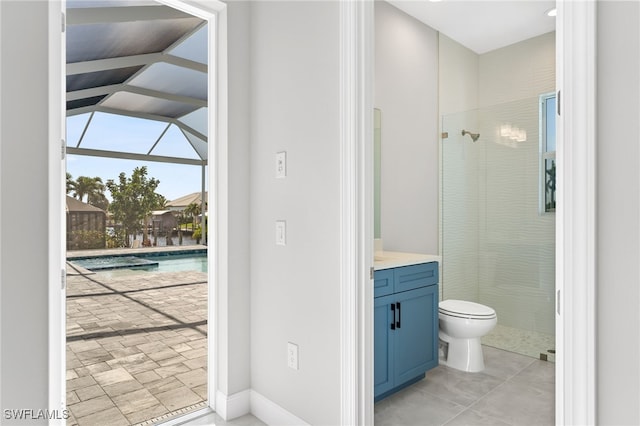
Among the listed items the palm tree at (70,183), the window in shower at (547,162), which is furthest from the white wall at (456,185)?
the palm tree at (70,183)

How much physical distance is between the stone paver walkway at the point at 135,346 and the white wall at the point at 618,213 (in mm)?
2087

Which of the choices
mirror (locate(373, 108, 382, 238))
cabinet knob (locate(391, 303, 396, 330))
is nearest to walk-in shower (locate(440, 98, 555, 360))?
mirror (locate(373, 108, 382, 238))

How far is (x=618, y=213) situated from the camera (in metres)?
0.99

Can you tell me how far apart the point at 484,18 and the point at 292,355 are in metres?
3.26

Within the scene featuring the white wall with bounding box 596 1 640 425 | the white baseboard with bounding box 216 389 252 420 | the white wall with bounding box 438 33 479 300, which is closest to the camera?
the white wall with bounding box 596 1 640 425

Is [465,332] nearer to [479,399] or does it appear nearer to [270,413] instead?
[479,399]

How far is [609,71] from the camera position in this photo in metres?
1.00

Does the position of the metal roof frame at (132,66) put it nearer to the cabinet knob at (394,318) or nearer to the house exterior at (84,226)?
the house exterior at (84,226)

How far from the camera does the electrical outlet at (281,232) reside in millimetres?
2031

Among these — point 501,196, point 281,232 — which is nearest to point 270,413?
point 281,232

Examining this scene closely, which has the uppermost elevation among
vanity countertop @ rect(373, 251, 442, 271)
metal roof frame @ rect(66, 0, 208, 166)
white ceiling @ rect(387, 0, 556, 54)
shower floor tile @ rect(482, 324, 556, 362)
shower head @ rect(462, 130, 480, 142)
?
white ceiling @ rect(387, 0, 556, 54)

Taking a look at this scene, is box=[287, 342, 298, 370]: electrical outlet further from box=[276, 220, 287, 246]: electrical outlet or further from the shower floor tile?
the shower floor tile

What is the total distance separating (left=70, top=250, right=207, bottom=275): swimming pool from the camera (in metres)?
3.37

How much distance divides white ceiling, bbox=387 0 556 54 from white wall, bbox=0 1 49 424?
8.46 feet
